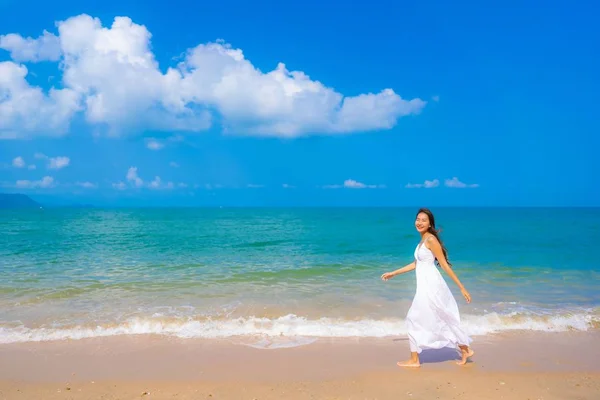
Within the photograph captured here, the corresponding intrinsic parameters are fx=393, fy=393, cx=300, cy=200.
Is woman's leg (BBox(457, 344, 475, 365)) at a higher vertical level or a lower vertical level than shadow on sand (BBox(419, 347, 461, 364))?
higher

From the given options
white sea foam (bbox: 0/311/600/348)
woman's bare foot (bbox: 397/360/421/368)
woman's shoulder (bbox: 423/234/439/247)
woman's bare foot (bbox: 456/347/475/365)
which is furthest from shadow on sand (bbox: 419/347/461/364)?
woman's shoulder (bbox: 423/234/439/247)

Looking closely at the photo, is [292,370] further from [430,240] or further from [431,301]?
[430,240]

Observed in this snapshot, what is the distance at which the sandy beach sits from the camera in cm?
533

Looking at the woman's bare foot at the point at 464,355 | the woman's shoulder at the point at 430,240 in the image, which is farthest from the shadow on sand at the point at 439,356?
the woman's shoulder at the point at 430,240

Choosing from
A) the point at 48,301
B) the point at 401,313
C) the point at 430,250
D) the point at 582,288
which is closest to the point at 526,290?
the point at 582,288

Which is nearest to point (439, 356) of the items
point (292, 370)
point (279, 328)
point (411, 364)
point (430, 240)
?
point (411, 364)

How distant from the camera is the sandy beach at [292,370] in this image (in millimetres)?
5332

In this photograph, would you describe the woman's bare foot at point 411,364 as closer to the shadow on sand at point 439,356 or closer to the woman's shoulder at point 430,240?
the shadow on sand at point 439,356

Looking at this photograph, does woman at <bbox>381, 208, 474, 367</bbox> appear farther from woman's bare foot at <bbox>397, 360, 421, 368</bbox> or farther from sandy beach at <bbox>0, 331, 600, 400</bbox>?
sandy beach at <bbox>0, 331, 600, 400</bbox>

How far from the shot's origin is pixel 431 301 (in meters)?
5.87

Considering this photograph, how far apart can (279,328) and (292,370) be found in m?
2.17

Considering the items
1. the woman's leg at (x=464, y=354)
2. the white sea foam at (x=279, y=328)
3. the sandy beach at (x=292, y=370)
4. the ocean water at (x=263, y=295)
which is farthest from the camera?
the ocean water at (x=263, y=295)

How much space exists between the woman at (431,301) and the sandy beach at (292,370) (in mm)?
515

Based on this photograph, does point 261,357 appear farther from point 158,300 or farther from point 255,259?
point 255,259
